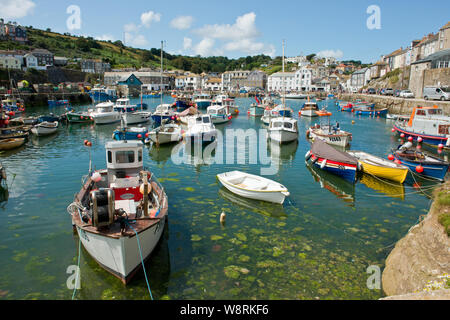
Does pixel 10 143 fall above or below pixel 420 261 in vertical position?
above

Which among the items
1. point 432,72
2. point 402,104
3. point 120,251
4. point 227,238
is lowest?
point 227,238

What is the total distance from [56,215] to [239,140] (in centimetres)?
2295

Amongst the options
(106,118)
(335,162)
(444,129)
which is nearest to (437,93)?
(444,129)

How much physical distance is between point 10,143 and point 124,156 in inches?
745

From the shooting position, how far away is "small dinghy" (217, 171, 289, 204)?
1484cm

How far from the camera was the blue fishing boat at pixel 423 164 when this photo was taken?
18794 millimetres

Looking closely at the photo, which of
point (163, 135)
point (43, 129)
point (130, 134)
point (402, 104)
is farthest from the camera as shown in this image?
point (402, 104)

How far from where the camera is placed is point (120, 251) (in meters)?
8.42

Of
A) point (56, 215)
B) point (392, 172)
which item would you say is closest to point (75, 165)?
point (56, 215)

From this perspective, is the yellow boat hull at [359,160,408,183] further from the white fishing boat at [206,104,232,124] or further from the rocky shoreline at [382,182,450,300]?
the white fishing boat at [206,104,232,124]

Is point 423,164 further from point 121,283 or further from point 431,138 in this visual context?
point 121,283

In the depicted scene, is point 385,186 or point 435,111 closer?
point 385,186
